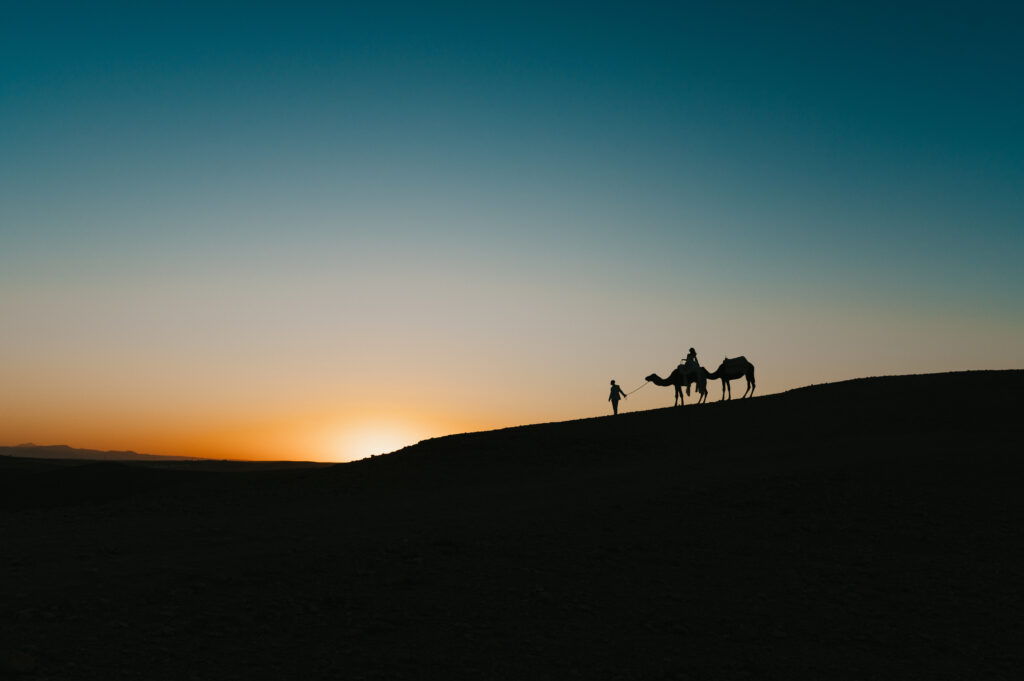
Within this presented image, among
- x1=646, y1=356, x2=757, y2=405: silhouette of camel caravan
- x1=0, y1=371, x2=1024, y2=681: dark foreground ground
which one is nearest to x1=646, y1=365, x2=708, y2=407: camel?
x1=646, y1=356, x2=757, y2=405: silhouette of camel caravan

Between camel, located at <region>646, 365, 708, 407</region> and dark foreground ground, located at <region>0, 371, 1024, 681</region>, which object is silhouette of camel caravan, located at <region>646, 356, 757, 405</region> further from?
dark foreground ground, located at <region>0, 371, 1024, 681</region>

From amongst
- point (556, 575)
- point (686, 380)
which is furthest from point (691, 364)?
point (556, 575)

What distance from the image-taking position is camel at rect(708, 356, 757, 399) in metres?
36.2

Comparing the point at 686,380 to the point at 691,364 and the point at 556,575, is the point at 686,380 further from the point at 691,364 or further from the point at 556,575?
the point at 556,575

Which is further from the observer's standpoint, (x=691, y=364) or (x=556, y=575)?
(x=691, y=364)

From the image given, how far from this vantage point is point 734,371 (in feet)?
119

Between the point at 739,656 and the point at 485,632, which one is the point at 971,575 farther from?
the point at 485,632

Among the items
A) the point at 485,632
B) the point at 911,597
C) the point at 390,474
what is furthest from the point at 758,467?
the point at 485,632

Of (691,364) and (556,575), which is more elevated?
(691,364)

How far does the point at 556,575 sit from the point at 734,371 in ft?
86.7

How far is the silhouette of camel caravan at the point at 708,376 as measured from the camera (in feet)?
116

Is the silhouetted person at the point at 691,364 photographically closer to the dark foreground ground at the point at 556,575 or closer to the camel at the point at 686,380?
the camel at the point at 686,380

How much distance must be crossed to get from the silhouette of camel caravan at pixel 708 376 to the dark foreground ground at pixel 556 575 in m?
13.4

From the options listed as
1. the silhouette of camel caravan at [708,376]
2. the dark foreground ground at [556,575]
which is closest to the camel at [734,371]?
the silhouette of camel caravan at [708,376]
